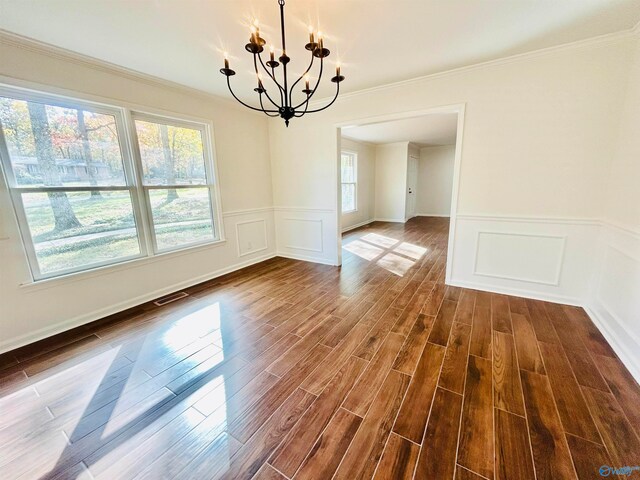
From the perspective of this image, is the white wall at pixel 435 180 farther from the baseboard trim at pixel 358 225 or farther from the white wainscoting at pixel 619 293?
the white wainscoting at pixel 619 293

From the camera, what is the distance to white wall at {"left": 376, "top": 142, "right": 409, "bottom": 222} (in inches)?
310

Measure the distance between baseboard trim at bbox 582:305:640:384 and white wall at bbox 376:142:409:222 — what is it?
5.88 meters

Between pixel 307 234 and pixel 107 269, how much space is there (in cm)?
270

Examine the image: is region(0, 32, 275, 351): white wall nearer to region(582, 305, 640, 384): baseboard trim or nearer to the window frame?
the window frame

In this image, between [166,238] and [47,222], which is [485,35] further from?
[47,222]

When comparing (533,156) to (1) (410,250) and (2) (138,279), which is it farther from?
(2) (138,279)

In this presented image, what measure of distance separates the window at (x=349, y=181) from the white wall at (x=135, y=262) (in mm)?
2972

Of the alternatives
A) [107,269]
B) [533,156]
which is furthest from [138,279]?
[533,156]

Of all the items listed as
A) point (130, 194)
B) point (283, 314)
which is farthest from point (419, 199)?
point (130, 194)

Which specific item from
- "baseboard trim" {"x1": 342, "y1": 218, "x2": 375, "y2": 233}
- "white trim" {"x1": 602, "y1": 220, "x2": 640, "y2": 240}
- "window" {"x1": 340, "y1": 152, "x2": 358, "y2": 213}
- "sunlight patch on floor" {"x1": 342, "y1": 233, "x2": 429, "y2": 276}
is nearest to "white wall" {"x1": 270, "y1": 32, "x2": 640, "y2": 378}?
"white trim" {"x1": 602, "y1": 220, "x2": 640, "y2": 240}

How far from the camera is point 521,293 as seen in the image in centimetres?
294

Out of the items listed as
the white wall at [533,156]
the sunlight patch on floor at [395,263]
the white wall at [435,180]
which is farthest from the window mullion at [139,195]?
the white wall at [435,180]

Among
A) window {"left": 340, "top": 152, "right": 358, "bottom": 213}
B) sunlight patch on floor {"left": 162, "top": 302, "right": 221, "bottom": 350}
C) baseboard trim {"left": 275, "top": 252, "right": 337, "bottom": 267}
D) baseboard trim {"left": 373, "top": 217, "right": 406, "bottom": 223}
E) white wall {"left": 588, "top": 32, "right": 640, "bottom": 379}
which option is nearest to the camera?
white wall {"left": 588, "top": 32, "right": 640, "bottom": 379}

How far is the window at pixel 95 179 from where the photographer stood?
220cm
